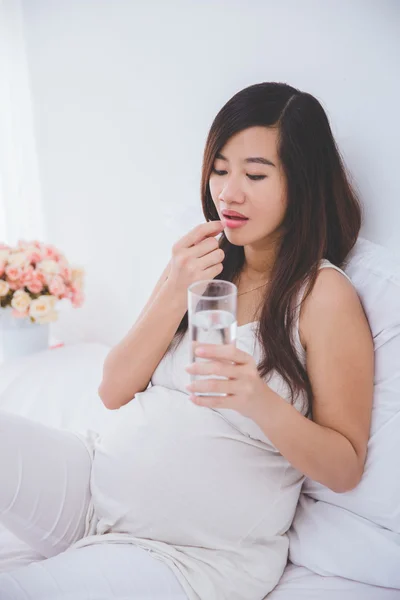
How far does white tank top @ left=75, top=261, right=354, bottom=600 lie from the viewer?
1207 millimetres

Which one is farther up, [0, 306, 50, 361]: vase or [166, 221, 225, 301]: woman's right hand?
[166, 221, 225, 301]: woman's right hand

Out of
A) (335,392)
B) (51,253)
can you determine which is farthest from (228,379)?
(51,253)

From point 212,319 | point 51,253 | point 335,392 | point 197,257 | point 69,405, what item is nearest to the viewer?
point 212,319

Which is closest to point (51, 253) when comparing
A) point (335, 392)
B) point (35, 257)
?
point (35, 257)

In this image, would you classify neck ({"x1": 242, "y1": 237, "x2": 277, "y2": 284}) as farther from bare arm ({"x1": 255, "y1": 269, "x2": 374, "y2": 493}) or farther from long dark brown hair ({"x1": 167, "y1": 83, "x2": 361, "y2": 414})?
bare arm ({"x1": 255, "y1": 269, "x2": 374, "y2": 493})

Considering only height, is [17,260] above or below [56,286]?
above

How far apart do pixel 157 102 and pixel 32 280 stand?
83 centimetres

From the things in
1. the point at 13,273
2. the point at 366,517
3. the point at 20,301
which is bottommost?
the point at 366,517

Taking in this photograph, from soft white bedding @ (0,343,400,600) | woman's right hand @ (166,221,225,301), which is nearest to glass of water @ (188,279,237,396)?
woman's right hand @ (166,221,225,301)

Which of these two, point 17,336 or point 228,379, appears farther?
point 17,336

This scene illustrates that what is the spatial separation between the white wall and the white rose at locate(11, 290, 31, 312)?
17.8 inches

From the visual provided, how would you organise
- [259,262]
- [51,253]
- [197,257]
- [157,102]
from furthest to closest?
1. [51,253]
2. [157,102]
3. [259,262]
4. [197,257]

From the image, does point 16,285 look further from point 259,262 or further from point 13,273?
point 259,262

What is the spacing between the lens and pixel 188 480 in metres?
1.22
